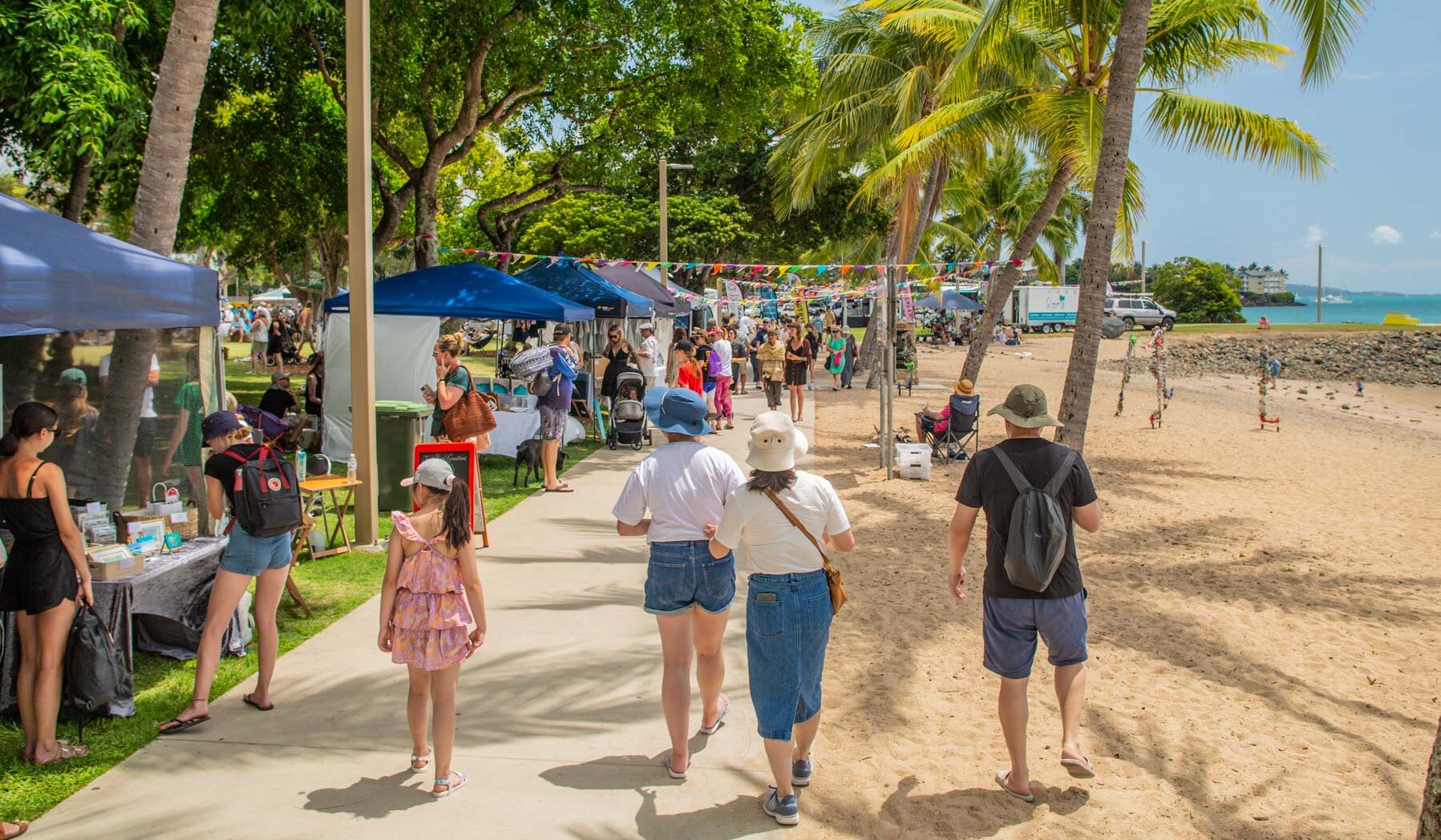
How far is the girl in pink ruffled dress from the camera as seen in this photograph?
3.99 m

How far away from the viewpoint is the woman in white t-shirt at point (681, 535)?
4180 mm

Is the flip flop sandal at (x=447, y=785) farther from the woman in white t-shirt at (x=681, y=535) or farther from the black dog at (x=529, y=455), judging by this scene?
the black dog at (x=529, y=455)

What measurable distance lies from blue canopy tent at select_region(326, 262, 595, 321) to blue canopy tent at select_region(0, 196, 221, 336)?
5.25m

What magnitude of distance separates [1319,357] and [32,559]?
4728 cm

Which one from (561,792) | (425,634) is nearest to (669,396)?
(425,634)

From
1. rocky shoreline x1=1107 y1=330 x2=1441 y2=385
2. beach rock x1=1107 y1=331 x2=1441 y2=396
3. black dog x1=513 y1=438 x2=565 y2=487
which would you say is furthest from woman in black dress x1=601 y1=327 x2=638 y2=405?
rocky shoreline x1=1107 y1=330 x2=1441 y2=385

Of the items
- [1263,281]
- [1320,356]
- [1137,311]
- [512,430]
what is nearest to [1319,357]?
[1320,356]

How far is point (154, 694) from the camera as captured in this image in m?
5.24

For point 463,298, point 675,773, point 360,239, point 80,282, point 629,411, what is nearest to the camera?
point 675,773

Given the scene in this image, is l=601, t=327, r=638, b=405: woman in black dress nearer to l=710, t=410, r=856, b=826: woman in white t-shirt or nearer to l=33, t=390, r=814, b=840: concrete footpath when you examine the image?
l=33, t=390, r=814, b=840: concrete footpath

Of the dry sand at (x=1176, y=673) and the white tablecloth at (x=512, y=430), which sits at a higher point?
the white tablecloth at (x=512, y=430)

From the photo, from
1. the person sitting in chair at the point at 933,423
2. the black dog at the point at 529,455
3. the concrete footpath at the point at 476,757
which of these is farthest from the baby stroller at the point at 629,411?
the concrete footpath at the point at 476,757

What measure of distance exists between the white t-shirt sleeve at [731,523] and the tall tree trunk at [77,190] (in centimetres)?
1211

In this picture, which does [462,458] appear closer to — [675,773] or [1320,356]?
[675,773]
